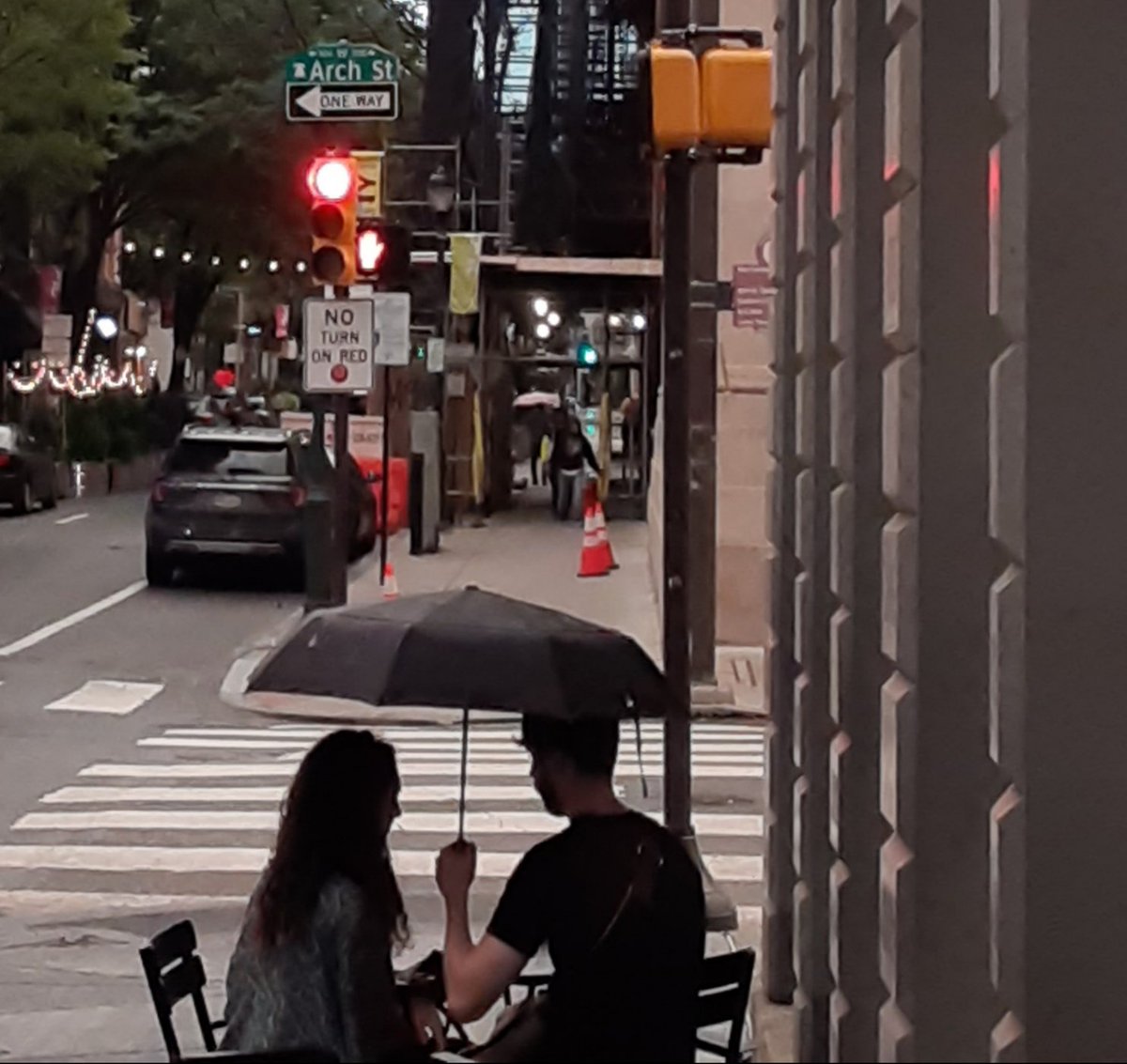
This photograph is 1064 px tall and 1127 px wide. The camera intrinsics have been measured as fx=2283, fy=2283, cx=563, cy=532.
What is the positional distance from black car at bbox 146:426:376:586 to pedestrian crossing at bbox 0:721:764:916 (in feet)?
27.9

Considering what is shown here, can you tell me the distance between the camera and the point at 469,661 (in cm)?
559

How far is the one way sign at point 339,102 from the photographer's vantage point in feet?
58.0

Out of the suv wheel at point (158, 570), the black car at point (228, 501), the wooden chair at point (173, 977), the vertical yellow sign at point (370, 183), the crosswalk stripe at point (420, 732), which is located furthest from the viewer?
the suv wheel at point (158, 570)

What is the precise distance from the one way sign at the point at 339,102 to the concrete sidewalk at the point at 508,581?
3994 mm

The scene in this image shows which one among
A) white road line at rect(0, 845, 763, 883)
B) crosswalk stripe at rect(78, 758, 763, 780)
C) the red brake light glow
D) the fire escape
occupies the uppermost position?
the fire escape

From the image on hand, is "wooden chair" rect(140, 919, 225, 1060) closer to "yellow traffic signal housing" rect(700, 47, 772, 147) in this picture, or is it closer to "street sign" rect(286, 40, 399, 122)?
"yellow traffic signal housing" rect(700, 47, 772, 147)

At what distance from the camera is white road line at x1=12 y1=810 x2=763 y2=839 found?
11820 mm

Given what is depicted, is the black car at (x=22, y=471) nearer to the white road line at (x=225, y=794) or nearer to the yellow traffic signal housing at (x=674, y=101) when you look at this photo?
the white road line at (x=225, y=794)

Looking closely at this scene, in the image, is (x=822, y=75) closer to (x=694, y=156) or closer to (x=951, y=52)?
(x=951, y=52)

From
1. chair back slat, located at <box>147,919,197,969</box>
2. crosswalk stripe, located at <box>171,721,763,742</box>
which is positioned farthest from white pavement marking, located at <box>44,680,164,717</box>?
chair back slat, located at <box>147,919,197,969</box>

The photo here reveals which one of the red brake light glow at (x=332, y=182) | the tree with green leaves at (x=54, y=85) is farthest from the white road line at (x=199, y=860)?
the tree with green leaves at (x=54, y=85)

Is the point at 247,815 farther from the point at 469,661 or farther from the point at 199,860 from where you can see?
the point at 469,661

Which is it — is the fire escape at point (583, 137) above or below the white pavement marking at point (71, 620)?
above

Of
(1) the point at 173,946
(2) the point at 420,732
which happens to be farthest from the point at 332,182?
(1) the point at 173,946
